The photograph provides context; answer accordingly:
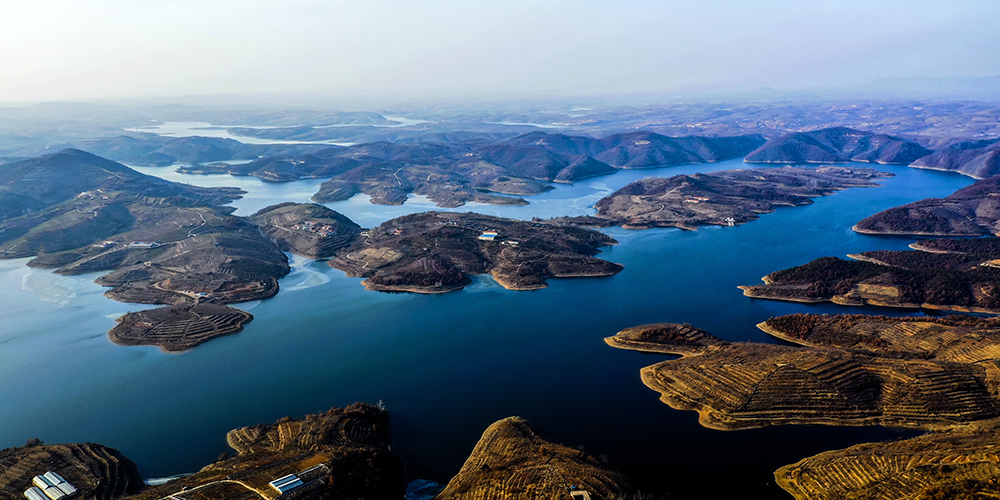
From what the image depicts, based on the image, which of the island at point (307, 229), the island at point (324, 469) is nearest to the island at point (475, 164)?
the island at point (307, 229)

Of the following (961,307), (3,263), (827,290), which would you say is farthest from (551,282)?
(3,263)

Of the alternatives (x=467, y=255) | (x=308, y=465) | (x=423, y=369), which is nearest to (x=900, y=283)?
(x=467, y=255)

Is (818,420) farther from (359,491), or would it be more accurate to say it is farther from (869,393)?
(359,491)

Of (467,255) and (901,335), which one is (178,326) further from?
(901,335)

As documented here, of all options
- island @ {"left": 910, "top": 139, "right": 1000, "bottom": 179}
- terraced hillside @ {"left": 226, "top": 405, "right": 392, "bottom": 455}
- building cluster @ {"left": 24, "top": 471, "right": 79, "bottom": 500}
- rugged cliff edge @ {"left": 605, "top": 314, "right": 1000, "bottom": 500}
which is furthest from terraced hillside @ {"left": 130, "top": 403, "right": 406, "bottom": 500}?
island @ {"left": 910, "top": 139, "right": 1000, "bottom": 179}

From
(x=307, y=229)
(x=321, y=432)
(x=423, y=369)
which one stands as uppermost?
(x=307, y=229)

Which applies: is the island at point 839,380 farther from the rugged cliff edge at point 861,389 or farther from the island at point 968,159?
the island at point 968,159

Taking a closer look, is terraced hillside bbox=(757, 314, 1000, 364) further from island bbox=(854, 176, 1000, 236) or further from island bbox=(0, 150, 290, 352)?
island bbox=(0, 150, 290, 352)
